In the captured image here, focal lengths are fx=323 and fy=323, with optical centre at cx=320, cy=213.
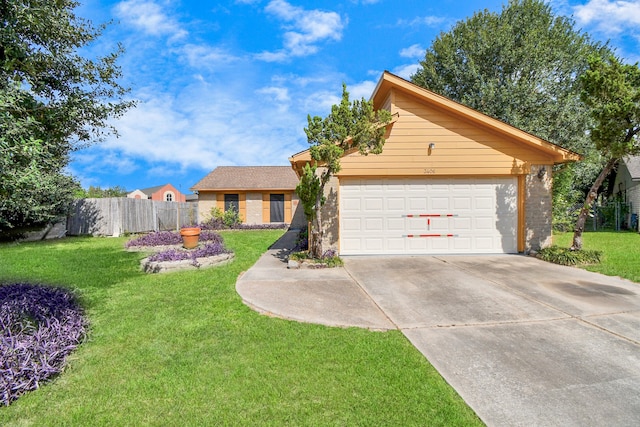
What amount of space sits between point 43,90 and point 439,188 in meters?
8.21

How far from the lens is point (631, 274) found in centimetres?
641

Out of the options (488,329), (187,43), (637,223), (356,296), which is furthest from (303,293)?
(637,223)

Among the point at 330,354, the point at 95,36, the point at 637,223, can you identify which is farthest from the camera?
the point at 637,223

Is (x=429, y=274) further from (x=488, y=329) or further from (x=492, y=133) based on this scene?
(x=492, y=133)

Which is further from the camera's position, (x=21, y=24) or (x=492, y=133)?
(x=492, y=133)

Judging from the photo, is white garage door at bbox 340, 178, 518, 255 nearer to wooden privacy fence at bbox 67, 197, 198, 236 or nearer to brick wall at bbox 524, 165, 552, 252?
brick wall at bbox 524, 165, 552, 252

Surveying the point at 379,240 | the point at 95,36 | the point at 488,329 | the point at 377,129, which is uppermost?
the point at 95,36

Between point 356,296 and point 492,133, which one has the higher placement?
point 492,133

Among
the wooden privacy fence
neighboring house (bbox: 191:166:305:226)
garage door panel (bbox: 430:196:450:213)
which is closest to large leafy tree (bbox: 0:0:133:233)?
garage door panel (bbox: 430:196:450:213)

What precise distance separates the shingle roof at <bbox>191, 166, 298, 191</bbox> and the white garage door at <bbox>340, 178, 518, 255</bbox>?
1252cm

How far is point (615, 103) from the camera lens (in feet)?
23.3

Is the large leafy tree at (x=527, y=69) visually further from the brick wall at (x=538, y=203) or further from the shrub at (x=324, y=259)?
the shrub at (x=324, y=259)

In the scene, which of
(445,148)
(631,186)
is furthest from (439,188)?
(631,186)

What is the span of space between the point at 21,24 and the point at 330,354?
465cm
